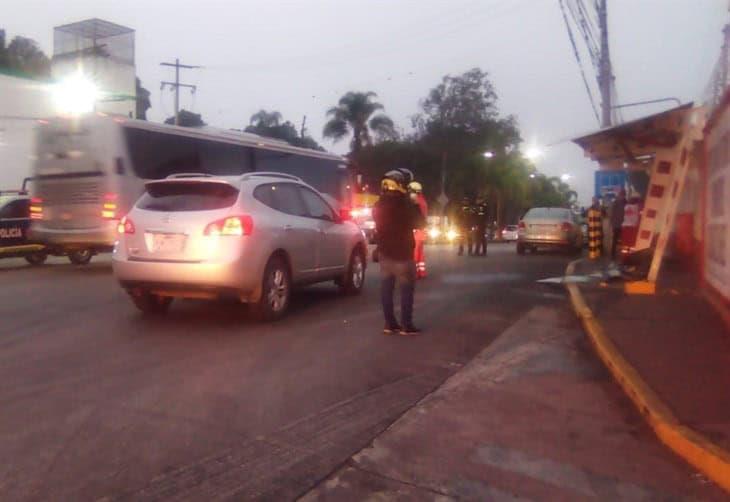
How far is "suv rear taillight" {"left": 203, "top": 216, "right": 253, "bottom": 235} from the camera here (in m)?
8.48

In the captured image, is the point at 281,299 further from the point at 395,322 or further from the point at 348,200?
the point at 348,200

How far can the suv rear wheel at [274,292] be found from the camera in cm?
884

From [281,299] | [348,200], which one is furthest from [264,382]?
[348,200]

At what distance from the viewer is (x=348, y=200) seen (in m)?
22.3

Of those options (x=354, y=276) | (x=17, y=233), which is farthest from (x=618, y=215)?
(x=17, y=233)

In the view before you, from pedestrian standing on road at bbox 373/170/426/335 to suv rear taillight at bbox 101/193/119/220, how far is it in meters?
8.47

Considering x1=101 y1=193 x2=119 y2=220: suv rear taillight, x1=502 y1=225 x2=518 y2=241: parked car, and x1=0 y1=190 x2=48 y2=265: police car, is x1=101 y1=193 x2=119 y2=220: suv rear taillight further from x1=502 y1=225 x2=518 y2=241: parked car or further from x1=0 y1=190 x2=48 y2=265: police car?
x1=502 y1=225 x2=518 y2=241: parked car

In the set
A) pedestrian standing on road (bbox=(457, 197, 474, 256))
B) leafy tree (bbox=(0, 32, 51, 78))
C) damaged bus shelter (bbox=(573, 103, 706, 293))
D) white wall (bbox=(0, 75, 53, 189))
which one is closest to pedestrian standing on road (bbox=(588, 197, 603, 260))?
pedestrian standing on road (bbox=(457, 197, 474, 256))

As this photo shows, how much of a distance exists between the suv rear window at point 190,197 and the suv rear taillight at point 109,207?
6635mm

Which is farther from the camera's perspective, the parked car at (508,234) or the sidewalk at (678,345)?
the parked car at (508,234)

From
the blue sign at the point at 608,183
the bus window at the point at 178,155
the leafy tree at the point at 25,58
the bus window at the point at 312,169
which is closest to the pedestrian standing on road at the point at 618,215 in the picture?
the blue sign at the point at 608,183

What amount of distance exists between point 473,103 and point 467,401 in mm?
65918

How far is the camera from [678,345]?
24.5 feet

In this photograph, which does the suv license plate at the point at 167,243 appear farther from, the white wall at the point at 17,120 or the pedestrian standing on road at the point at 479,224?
the white wall at the point at 17,120
